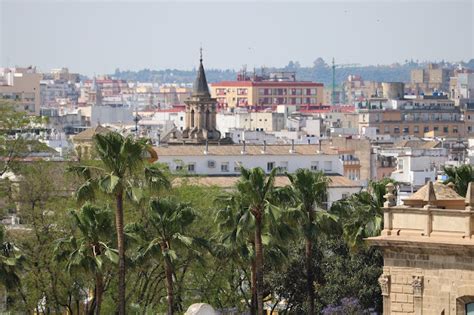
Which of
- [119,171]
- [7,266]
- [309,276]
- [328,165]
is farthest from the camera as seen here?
[328,165]

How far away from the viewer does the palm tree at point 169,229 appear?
49250mm

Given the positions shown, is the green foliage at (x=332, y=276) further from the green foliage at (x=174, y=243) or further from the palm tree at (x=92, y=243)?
the palm tree at (x=92, y=243)

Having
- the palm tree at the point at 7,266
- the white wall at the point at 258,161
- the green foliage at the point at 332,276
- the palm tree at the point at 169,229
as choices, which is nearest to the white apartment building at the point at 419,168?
the white wall at the point at 258,161

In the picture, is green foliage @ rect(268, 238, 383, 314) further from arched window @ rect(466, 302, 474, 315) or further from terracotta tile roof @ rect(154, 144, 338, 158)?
terracotta tile roof @ rect(154, 144, 338, 158)

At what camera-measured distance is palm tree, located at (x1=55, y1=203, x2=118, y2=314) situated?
4672cm

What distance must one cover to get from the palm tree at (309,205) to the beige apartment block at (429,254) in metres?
13.2

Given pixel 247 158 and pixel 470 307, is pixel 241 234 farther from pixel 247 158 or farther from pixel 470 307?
pixel 247 158

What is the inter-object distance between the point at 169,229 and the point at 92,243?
101 inches

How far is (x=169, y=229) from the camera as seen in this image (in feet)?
162

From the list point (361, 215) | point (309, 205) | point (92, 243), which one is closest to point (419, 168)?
point (361, 215)

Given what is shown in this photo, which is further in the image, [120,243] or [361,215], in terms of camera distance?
[361,215]

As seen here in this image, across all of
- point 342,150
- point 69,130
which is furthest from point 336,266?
point 69,130

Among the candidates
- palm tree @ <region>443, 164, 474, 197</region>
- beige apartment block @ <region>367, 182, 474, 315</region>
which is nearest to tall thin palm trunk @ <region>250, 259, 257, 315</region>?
palm tree @ <region>443, 164, 474, 197</region>

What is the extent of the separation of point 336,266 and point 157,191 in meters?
10.0
